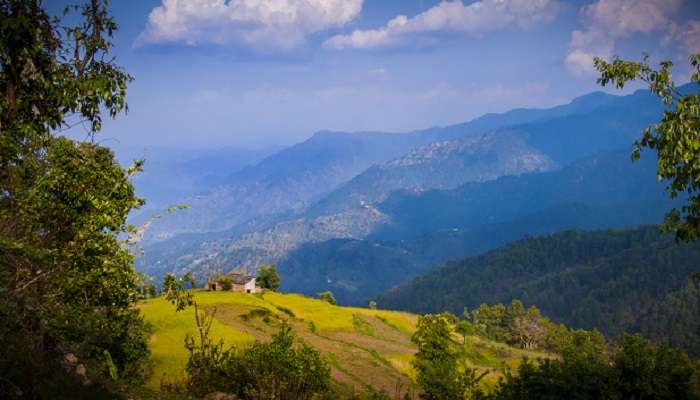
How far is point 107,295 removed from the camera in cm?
1383

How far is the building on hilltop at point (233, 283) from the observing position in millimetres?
84312

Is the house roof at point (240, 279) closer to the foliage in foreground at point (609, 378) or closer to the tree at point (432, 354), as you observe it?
the tree at point (432, 354)

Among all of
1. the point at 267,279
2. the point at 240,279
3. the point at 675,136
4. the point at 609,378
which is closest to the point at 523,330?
the point at 267,279

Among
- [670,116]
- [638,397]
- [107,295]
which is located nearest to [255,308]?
[638,397]

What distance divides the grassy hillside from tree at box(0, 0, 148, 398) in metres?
15.0

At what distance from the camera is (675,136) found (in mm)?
11859

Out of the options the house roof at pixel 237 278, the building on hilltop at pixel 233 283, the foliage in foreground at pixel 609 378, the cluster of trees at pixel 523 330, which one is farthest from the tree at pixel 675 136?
the cluster of trees at pixel 523 330

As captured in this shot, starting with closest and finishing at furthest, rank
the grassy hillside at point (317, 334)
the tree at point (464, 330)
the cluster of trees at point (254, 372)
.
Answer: the cluster of trees at point (254, 372), the grassy hillside at point (317, 334), the tree at point (464, 330)

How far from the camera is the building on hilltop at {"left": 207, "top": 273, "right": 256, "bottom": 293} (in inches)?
3319

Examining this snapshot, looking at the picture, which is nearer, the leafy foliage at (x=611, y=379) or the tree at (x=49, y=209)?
the tree at (x=49, y=209)

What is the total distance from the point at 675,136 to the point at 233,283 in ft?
276

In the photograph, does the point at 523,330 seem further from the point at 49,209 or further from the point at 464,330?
the point at 49,209

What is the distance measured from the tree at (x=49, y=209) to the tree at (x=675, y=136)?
1338 cm

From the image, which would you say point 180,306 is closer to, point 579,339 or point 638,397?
point 638,397
